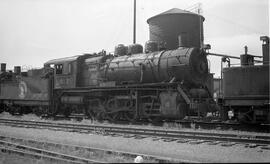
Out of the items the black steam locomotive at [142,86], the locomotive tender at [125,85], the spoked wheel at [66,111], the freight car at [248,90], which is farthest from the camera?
the spoked wheel at [66,111]

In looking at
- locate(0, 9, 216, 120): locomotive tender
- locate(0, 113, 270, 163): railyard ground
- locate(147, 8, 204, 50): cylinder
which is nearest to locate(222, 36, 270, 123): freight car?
locate(0, 9, 216, 120): locomotive tender

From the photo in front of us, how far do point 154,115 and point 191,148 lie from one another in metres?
6.15

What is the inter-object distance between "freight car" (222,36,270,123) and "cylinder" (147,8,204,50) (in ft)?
37.2

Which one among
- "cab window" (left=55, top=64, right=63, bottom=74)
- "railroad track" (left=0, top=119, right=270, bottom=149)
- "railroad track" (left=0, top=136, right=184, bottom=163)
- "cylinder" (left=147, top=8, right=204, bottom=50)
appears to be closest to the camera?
"railroad track" (left=0, top=136, right=184, bottom=163)

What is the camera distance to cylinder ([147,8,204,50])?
2392cm

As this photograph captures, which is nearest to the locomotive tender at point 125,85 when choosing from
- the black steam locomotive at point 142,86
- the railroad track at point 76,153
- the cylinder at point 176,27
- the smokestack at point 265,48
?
the black steam locomotive at point 142,86

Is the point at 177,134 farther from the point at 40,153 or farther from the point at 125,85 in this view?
the point at 125,85

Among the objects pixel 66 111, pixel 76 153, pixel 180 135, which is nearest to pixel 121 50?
pixel 66 111

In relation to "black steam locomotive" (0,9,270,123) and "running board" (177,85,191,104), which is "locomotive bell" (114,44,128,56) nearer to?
"black steam locomotive" (0,9,270,123)

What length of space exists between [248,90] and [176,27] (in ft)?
42.5

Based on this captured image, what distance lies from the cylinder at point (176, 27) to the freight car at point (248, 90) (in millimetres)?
11342

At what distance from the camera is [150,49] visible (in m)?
16.2

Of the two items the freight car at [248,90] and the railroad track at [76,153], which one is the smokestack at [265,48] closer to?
the freight car at [248,90]

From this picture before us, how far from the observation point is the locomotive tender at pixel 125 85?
549 inches
